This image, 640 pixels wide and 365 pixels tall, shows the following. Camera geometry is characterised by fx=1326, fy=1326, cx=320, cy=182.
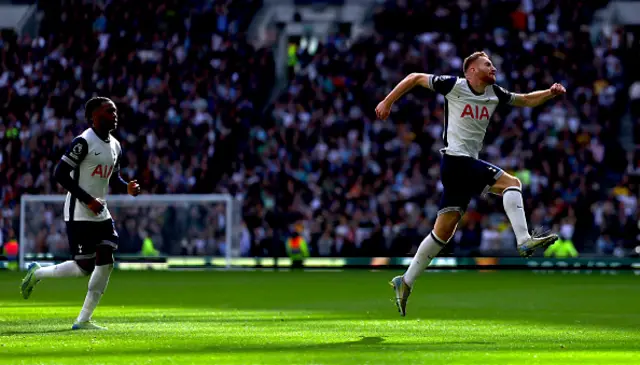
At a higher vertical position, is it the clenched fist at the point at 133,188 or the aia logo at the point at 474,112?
the aia logo at the point at 474,112

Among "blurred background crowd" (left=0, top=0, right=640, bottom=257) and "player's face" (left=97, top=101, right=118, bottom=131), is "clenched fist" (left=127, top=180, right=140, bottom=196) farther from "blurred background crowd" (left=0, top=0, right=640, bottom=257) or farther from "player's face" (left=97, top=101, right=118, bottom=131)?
"blurred background crowd" (left=0, top=0, right=640, bottom=257)

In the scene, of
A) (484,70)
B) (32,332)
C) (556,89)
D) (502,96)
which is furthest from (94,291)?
(556,89)

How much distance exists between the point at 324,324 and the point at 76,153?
316 cm

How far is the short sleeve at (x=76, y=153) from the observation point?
1297 cm

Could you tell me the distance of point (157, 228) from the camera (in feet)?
118

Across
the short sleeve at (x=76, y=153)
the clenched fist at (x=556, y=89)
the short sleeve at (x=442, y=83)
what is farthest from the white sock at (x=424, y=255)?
the short sleeve at (x=76, y=153)

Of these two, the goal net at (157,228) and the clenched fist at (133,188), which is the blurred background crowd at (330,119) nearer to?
→ the goal net at (157,228)

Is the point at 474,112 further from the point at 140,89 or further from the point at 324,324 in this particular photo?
the point at 140,89

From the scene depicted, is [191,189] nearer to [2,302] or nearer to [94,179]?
[2,302]

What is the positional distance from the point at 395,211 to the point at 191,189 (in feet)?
20.2

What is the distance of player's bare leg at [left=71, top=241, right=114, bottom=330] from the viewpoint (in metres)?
13.0

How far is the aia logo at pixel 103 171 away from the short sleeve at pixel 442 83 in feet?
11.0

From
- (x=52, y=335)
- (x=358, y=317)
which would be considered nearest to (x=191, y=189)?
(x=358, y=317)

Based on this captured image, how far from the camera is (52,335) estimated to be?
1203cm
